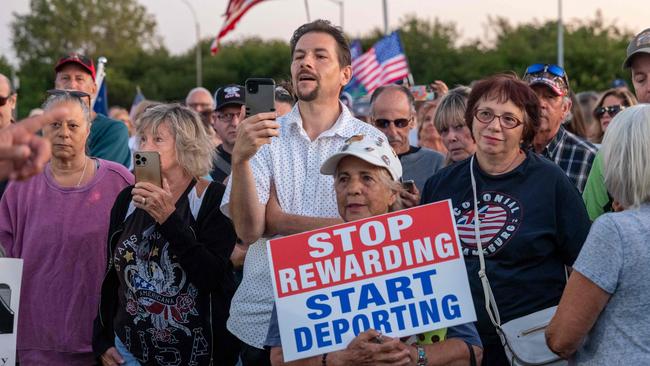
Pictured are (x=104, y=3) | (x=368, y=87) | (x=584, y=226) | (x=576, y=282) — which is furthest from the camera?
(x=104, y=3)

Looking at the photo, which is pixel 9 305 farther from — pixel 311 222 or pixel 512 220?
pixel 512 220

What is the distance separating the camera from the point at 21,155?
8.31 feet

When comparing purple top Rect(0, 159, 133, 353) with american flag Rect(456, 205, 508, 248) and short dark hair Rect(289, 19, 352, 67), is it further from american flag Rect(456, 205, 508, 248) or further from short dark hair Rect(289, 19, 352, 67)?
american flag Rect(456, 205, 508, 248)

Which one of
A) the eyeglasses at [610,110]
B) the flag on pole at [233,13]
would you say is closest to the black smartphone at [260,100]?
the eyeglasses at [610,110]

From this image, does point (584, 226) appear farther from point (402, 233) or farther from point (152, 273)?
point (152, 273)

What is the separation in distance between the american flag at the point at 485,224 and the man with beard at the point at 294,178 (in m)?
0.59

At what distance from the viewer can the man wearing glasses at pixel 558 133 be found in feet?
19.3

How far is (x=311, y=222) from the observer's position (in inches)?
181

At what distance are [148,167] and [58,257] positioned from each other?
93 centimetres

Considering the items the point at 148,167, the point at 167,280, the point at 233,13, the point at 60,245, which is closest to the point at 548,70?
the point at 148,167

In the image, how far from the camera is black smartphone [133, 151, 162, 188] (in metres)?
5.06

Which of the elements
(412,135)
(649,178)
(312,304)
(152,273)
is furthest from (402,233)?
(412,135)

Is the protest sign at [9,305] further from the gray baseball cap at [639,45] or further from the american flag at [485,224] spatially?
the gray baseball cap at [639,45]

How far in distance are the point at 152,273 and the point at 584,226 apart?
218 cm
